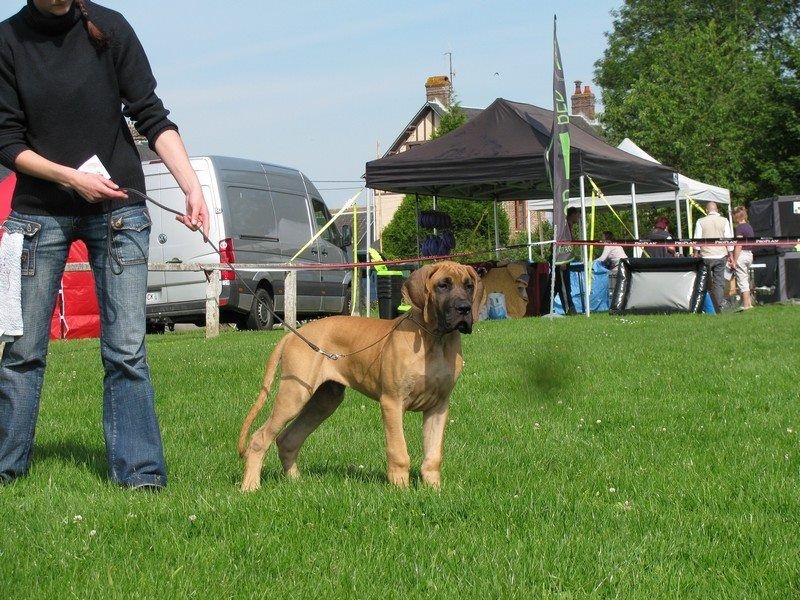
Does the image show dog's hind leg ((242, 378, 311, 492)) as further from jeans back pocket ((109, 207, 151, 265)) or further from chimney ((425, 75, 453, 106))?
chimney ((425, 75, 453, 106))

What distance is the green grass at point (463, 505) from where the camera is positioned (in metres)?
3.52

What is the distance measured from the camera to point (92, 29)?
4.80 meters

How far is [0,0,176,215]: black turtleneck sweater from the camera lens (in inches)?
187

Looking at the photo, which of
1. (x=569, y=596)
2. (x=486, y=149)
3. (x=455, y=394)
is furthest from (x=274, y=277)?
(x=569, y=596)

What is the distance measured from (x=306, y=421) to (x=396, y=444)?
2.73 feet

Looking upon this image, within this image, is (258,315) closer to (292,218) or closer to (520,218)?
(292,218)

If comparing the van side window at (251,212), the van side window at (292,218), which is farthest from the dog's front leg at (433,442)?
the van side window at (292,218)

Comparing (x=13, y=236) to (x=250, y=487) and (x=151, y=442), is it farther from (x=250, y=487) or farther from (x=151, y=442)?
(x=250, y=487)

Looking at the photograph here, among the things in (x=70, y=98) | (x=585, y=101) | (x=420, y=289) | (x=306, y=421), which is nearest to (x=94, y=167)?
(x=70, y=98)

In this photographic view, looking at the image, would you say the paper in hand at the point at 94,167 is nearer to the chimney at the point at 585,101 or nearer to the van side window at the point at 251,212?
the van side window at the point at 251,212

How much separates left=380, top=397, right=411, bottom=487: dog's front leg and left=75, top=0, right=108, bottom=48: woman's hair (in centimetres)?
214

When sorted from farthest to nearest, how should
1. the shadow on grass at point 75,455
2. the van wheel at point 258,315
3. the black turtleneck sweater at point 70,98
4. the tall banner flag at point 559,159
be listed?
the van wheel at point 258,315 < the tall banner flag at point 559,159 < the shadow on grass at point 75,455 < the black turtleneck sweater at point 70,98

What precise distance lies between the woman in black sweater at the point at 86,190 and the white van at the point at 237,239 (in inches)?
430

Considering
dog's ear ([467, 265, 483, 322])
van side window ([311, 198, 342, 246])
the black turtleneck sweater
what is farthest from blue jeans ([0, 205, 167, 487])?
van side window ([311, 198, 342, 246])
